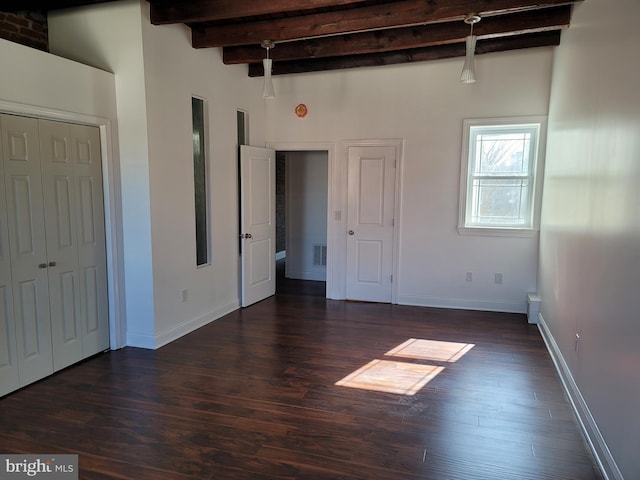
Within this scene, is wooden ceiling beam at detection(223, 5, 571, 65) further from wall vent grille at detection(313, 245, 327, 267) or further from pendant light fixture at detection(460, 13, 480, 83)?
wall vent grille at detection(313, 245, 327, 267)

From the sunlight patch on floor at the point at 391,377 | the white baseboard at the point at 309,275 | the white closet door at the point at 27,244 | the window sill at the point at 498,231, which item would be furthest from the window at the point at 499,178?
the white closet door at the point at 27,244

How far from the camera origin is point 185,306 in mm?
4383

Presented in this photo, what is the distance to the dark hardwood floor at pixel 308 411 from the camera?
237 centimetres

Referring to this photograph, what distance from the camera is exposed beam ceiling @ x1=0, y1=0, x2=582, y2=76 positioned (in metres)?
3.55

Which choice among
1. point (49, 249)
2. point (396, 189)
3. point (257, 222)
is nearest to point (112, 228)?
point (49, 249)

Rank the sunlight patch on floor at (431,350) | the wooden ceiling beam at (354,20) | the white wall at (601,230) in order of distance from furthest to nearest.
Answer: the sunlight patch on floor at (431,350) < the wooden ceiling beam at (354,20) < the white wall at (601,230)

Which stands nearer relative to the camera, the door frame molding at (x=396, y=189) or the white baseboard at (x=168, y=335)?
the white baseboard at (x=168, y=335)

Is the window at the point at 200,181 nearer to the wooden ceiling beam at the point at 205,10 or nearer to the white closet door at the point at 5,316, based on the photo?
the wooden ceiling beam at the point at 205,10

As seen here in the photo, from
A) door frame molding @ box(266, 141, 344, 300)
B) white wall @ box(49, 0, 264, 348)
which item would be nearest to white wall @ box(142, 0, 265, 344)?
white wall @ box(49, 0, 264, 348)

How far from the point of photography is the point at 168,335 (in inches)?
163

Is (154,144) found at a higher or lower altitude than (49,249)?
higher

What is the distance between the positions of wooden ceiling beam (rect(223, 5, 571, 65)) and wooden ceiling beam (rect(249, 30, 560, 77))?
432mm

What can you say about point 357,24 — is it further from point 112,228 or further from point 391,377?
point 391,377

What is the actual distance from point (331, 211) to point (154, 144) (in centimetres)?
252
